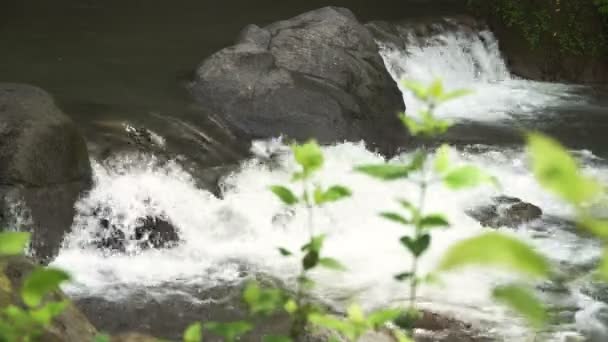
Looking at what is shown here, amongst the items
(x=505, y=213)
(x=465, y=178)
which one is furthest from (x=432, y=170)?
(x=505, y=213)

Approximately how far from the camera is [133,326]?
17.3 feet

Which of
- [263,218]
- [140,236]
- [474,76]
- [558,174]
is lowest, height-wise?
[140,236]

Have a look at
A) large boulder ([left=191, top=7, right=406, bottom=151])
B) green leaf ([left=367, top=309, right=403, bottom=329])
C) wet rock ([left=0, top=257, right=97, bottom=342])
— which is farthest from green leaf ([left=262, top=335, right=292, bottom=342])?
large boulder ([left=191, top=7, right=406, bottom=151])

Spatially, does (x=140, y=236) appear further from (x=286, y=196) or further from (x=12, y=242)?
(x=12, y=242)

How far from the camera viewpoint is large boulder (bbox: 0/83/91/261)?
6316 millimetres

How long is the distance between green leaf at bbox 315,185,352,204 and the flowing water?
3.81 meters

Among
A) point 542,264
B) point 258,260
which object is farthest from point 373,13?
point 542,264

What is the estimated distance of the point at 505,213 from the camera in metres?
7.62

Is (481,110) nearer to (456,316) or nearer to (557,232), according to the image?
(557,232)

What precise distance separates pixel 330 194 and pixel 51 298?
1814mm

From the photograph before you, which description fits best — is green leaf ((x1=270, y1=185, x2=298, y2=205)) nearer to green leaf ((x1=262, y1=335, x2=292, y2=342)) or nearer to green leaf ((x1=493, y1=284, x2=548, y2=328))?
green leaf ((x1=262, y1=335, x2=292, y2=342))

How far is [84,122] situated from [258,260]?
7.99 feet

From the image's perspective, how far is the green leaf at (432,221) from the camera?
1.35 m

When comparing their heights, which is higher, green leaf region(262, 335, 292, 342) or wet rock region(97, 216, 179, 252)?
green leaf region(262, 335, 292, 342)
